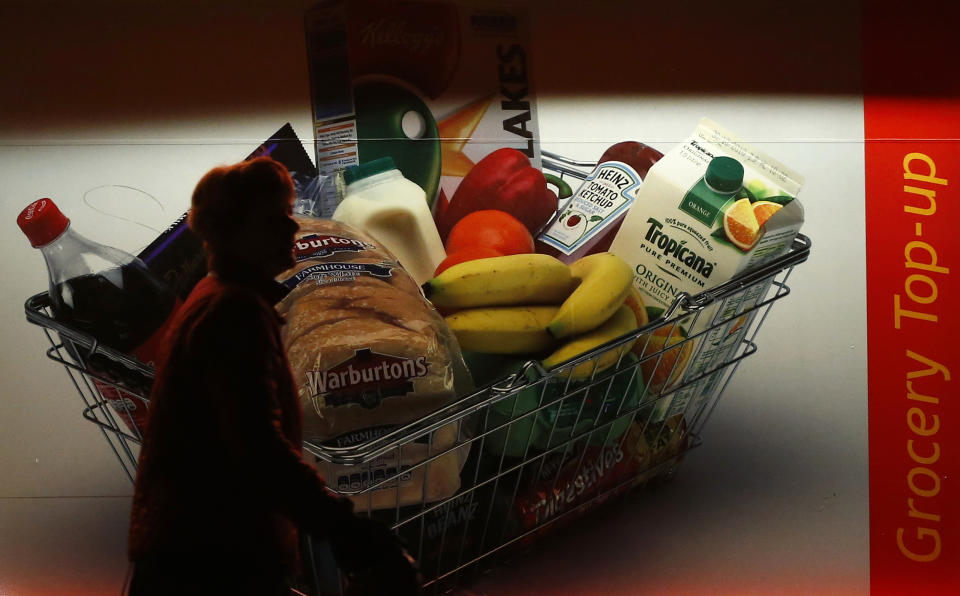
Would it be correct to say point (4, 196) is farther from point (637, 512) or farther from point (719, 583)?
point (719, 583)

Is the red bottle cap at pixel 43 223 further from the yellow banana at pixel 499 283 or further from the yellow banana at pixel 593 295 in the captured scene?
the yellow banana at pixel 593 295

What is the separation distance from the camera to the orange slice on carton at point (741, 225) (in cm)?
137

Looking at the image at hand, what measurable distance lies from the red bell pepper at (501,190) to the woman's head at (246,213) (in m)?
0.55

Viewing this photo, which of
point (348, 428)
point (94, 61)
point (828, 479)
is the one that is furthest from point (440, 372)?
point (94, 61)

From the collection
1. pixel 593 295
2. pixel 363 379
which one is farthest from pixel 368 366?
pixel 593 295

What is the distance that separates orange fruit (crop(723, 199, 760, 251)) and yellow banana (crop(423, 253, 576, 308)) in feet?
0.88

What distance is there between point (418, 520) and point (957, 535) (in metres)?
0.93

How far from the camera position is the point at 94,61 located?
1.60 metres

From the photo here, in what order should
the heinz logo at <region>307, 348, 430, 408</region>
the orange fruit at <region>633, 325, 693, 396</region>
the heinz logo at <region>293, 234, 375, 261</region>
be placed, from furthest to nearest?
1. the orange fruit at <region>633, 325, 693, 396</region>
2. the heinz logo at <region>293, 234, 375, 261</region>
3. the heinz logo at <region>307, 348, 430, 408</region>

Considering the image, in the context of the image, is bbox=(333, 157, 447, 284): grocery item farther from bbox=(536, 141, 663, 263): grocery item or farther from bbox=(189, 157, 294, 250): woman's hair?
bbox=(189, 157, 294, 250): woman's hair

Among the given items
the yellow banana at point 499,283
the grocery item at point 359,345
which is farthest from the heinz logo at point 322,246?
the yellow banana at point 499,283

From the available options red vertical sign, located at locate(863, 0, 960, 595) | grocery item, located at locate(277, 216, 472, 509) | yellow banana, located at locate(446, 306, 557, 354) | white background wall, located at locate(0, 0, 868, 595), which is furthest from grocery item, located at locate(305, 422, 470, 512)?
red vertical sign, located at locate(863, 0, 960, 595)

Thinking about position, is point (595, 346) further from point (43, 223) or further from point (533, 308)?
point (43, 223)

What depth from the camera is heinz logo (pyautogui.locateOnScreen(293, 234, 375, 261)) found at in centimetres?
123
